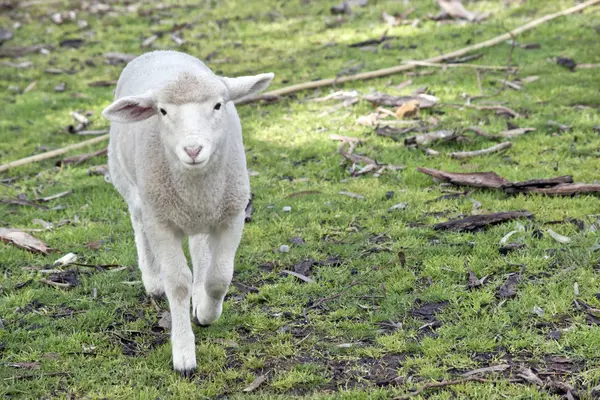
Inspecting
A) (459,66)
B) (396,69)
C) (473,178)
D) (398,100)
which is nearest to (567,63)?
(459,66)

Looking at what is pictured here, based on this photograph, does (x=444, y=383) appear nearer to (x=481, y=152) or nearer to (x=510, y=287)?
(x=510, y=287)

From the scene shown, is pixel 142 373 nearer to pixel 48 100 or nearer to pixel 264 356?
pixel 264 356

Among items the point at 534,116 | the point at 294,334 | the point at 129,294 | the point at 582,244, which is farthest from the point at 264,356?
the point at 534,116

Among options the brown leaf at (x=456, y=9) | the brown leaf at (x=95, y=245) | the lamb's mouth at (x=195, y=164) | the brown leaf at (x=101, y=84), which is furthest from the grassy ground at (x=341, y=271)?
the brown leaf at (x=456, y=9)

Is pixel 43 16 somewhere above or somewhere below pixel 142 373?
below

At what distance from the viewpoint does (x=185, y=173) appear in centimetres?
541

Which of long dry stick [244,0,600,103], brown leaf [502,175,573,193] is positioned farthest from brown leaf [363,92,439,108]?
brown leaf [502,175,573,193]

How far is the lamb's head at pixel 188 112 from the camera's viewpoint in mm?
4930

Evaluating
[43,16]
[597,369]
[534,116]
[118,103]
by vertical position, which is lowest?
[43,16]

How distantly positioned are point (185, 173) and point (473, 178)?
4.03 metres

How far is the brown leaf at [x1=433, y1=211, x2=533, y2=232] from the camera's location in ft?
24.6

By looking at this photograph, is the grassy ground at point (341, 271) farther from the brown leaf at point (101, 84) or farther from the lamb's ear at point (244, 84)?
the lamb's ear at point (244, 84)

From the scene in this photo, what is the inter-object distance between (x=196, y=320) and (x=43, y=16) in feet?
47.2

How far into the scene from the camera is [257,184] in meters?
9.32
